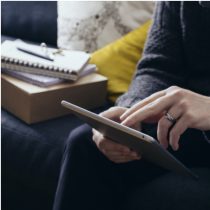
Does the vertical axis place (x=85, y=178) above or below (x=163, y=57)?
below

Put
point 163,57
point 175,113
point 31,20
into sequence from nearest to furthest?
point 175,113, point 163,57, point 31,20

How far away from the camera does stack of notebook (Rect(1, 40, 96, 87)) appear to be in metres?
1.27

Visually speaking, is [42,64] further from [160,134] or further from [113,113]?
[160,134]

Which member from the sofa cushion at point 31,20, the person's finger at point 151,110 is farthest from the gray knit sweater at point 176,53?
the sofa cushion at point 31,20

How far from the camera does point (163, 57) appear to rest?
3.85ft

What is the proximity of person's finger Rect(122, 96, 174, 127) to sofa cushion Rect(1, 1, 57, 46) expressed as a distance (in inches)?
39.0

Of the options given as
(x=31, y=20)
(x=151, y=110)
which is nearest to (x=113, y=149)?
(x=151, y=110)

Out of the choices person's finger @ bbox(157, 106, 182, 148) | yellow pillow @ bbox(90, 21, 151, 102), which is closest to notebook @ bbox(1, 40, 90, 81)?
yellow pillow @ bbox(90, 21, 151, 102)

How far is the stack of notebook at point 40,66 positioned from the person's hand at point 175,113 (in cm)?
42

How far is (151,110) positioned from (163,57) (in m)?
0.33

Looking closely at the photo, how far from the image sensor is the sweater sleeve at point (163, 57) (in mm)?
1150

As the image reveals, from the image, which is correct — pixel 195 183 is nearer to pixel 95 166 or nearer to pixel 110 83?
pixel 95 166

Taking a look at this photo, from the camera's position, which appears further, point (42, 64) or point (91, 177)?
point (42, 64)

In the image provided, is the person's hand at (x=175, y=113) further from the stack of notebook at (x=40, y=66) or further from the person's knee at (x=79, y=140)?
→ the stack of notebook at (x=40, y=66)
